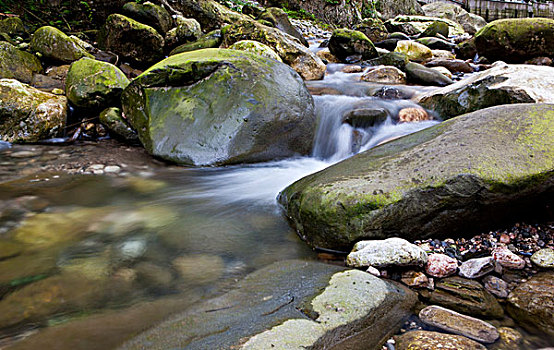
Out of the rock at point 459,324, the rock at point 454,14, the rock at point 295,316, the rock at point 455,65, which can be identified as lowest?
the rock at point 459,324

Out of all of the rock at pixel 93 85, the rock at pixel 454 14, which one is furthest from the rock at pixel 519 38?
the rock at pixel 454 14

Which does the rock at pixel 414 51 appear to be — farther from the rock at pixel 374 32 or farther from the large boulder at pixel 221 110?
the large boulder at pixel 221 110

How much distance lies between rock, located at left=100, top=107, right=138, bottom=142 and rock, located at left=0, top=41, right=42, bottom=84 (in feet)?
9.63

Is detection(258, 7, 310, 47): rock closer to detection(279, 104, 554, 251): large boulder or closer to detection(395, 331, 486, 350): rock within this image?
detection(279, 104, 554, 251): large boulder

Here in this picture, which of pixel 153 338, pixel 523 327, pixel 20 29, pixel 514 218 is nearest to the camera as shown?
pixel 153 338

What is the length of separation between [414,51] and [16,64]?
12.7 meters

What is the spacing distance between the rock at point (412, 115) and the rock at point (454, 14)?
76.9 ft

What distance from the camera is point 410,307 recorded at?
83.7 inches

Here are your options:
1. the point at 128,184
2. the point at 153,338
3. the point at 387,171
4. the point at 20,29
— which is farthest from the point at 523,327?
the point at 20,29

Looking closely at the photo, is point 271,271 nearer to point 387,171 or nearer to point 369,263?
point 369,263

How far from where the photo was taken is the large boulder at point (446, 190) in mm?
2682

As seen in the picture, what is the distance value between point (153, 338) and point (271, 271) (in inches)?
40.7

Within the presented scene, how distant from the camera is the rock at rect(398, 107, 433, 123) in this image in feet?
20.6

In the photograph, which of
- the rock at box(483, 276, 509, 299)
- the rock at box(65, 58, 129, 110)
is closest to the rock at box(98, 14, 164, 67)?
the rock at box(65, 58, 129, 110)
